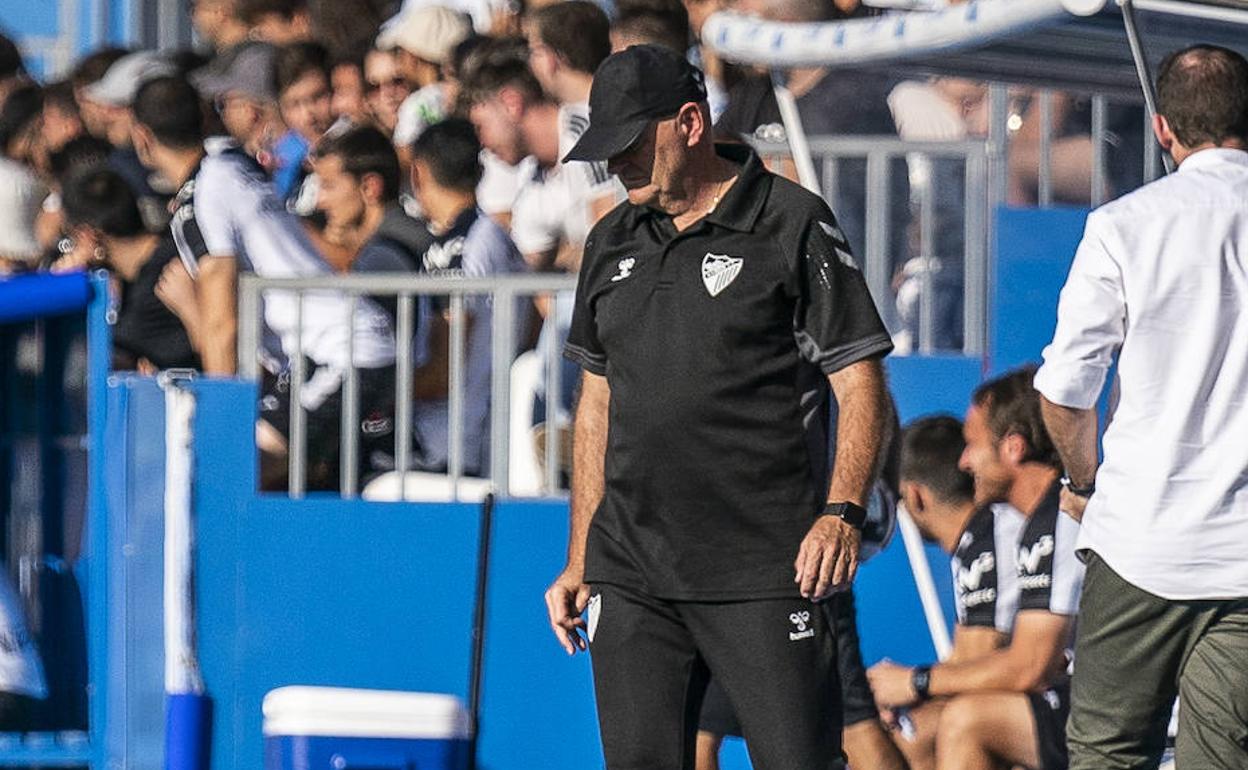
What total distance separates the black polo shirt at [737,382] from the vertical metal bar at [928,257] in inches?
105

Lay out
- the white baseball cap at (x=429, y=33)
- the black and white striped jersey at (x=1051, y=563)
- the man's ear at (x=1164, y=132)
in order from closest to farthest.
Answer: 1. the man's ear at (x=1164, y=132)
2. the black and white striped jersey at (x=1051, y=563)
3. the white baseball cap at (x=429, y=33)

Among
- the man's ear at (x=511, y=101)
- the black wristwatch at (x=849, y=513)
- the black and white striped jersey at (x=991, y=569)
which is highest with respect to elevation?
the man's ear at (x=511, y=101)

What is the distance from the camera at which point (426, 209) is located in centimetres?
782

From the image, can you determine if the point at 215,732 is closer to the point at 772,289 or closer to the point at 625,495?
the point at 625,495

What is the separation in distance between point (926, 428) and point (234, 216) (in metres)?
2.43

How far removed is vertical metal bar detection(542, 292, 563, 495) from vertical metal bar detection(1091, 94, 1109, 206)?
174 centimetres

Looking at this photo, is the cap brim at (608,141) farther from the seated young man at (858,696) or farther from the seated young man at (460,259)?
the seated young man at (460,259)

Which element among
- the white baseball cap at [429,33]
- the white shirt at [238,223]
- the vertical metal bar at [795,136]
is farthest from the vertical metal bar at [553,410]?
the white baseball cap at [429,33]

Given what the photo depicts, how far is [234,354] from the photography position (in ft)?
24.5

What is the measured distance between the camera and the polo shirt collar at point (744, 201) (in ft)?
15.5

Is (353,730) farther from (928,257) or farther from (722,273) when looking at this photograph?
(928,257)

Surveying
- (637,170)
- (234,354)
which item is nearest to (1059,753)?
(637,170)

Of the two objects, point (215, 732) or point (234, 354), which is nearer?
point (215, 732)

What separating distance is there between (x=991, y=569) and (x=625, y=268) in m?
1.91
